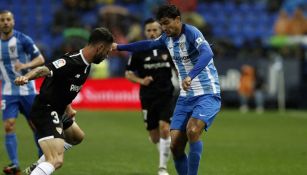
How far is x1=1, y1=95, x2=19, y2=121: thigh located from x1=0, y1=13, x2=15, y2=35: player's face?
42.5 inches

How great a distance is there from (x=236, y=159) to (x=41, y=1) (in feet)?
65.5

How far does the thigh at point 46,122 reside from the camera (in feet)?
27.2

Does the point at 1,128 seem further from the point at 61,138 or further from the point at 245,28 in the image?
the point at 245,28

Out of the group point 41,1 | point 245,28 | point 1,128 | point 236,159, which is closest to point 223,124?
point 1,128

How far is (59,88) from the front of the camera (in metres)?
8.38

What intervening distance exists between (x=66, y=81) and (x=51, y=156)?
91 centimetres

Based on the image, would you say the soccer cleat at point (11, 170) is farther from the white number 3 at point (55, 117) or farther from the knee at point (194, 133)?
the knee at point (194, 133)

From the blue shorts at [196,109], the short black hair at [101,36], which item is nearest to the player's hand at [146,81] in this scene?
the blue shorts at [196,109]

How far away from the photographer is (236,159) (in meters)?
12.8

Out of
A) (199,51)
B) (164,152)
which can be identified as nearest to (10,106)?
(164,152)

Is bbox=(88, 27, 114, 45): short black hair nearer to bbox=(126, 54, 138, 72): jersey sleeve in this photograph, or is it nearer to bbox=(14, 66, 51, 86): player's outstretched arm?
bbox=(14, 66, 51, 86): player's outstretched arm

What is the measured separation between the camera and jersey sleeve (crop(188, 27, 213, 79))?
8.62 metres

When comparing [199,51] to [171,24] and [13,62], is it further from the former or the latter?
[13,62]

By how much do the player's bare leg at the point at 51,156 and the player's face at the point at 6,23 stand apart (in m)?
3.81
